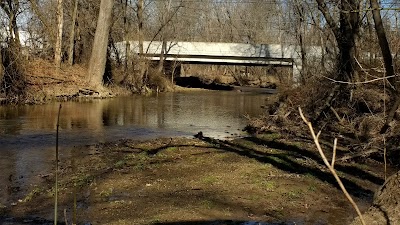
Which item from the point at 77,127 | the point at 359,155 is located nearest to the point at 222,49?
the point at 77,127

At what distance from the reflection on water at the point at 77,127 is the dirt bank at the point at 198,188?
2.78ft

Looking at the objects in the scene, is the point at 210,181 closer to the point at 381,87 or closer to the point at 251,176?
the point at 251,176

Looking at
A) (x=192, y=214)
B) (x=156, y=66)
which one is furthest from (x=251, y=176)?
(x=156, y=66)

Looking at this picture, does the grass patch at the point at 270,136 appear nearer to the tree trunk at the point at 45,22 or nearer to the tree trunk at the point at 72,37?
the tree trunk at the point at 45,22

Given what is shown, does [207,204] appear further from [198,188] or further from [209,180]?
[209,180]

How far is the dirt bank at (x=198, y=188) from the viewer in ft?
20.9

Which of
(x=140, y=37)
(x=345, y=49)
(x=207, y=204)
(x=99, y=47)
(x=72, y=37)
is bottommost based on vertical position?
(x=207, y=204)

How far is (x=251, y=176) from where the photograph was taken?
862 centimetres

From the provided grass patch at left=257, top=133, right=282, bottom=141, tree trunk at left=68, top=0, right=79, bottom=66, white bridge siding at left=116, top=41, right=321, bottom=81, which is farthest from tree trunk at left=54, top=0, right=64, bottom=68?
grass patch at left=257, top=133, right=282, bottom=141

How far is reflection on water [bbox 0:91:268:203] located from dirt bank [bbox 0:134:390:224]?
33.4 inches

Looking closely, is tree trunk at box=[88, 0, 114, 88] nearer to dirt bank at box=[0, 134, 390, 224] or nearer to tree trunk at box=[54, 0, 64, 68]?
tree trunk at box=[54, 0, 64, 68]

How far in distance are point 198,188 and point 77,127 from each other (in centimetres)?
1004

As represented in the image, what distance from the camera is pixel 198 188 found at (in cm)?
782

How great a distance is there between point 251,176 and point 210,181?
856 millimetres
